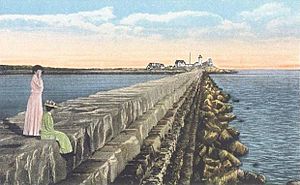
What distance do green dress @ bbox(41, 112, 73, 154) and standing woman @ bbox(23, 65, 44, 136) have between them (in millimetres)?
98

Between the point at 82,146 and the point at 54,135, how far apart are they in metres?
0.28

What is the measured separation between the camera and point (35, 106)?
3.83 m

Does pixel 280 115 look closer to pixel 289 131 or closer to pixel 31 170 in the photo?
pixel 289 131

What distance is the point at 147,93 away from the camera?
632 centimetres

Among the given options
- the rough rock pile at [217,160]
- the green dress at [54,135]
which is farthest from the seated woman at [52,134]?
the rough rock pile at [217,160]

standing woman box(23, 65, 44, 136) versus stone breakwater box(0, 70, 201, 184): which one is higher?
standing woman box(23, 65, 44, 136)

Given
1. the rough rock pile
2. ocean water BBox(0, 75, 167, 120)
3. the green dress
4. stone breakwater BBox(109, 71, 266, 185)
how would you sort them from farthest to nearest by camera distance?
ocean water BBox(0, 75, 167, 120), the rough rock pile, stone breakwater BBox(109, 71, 266, 185), the green dress

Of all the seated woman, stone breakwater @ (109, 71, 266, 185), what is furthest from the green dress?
stone breakwater @ (109, 71, 266, 185)

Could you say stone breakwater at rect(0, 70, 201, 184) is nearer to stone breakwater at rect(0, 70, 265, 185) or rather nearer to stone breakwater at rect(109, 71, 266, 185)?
stone breakwater at rect(0, 70, 265, 185)

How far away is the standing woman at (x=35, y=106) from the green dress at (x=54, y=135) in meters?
0.10

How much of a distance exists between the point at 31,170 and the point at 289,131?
15169 millimetres

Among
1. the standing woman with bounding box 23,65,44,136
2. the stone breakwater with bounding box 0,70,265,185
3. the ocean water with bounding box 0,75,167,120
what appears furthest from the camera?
the ocean water with bounding box 0,75,167,120

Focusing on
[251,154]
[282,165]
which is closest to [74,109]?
[282,165]

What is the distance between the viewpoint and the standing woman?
11.5ft
